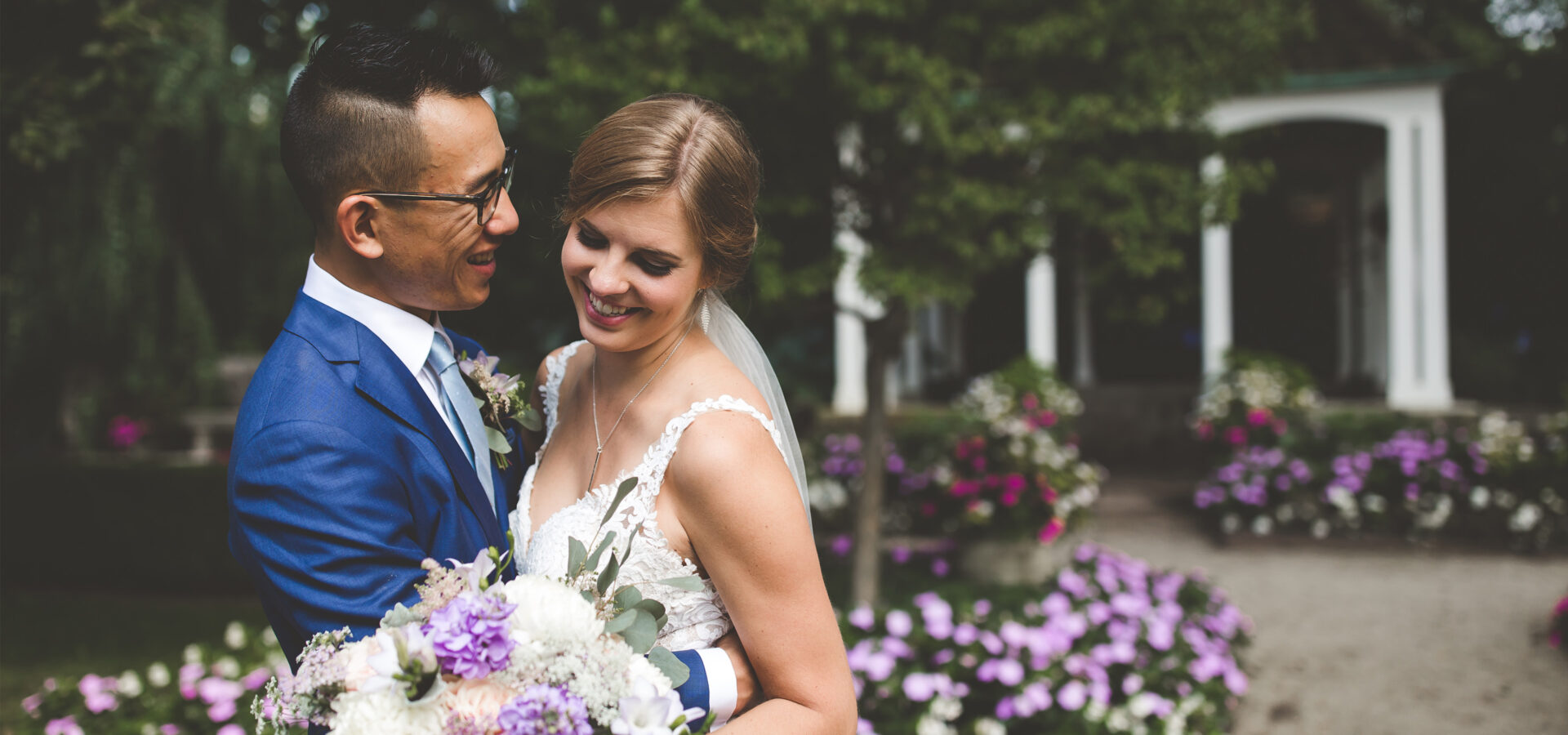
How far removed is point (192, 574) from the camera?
24.9 feet

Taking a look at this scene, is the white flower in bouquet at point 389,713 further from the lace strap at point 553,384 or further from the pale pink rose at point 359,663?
the lace strap at point 553,384

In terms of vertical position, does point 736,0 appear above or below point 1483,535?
above

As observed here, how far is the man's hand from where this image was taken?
1.61m

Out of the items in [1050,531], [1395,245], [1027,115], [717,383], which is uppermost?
[1027,115]

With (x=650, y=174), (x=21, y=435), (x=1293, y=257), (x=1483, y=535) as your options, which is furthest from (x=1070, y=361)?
(x=650, y=174)

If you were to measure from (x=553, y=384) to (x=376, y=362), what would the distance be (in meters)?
0.67

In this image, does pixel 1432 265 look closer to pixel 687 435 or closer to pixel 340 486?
pixel 687 435

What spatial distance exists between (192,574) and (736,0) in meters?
6.65

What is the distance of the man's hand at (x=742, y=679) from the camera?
161 centimetres

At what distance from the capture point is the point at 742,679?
1.62 m

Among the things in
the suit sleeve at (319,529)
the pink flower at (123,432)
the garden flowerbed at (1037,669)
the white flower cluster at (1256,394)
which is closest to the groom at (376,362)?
the suit sleeve at (319,529)

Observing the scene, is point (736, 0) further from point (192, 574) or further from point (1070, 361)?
point (1070, 361)

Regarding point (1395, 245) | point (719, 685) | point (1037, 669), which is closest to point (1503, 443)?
point (1395, 245)

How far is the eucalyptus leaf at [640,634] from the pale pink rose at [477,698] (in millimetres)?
209
